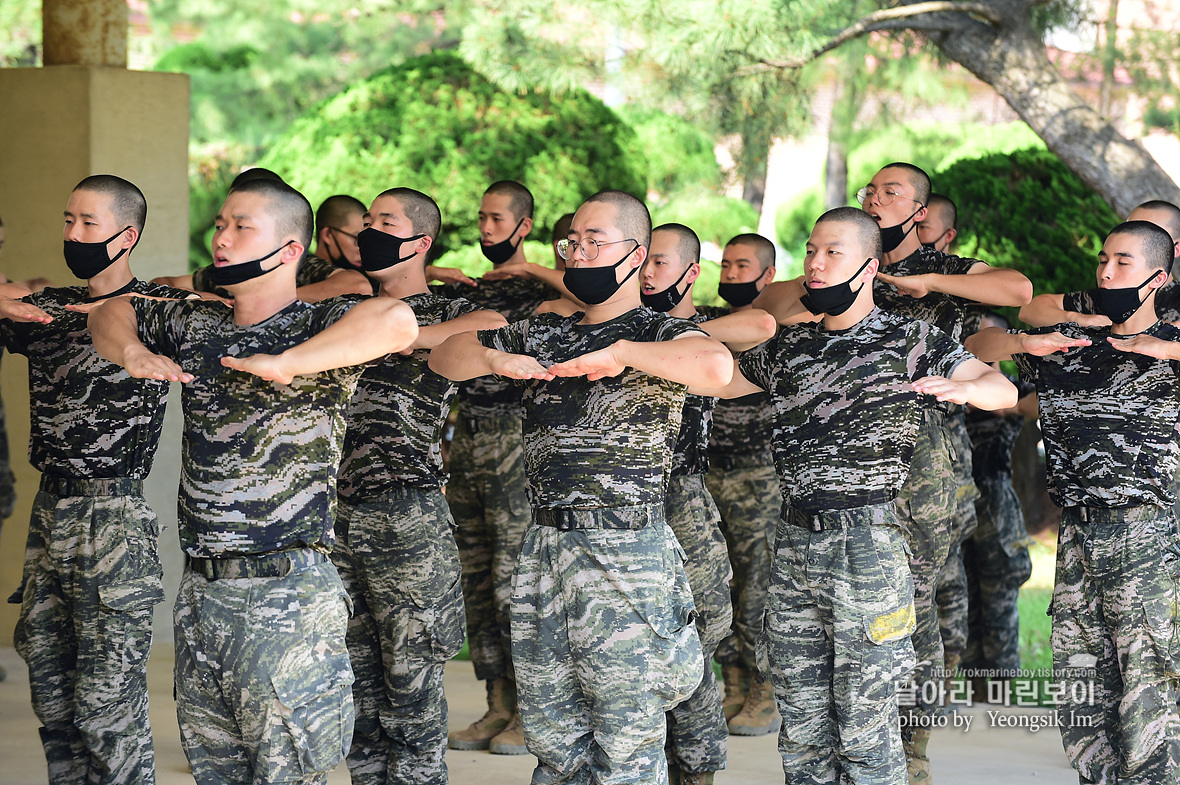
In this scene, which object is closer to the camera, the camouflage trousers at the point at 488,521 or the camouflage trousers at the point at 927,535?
the camouflage trousers at the point at 927,535

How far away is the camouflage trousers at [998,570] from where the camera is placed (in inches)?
262

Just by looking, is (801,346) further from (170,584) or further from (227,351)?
(170,584)

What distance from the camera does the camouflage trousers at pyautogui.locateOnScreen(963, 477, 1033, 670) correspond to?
262 inches

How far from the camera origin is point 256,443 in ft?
11.4

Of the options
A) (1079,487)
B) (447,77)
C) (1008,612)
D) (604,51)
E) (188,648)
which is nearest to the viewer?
(188,648)

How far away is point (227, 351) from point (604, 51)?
13.7 feet

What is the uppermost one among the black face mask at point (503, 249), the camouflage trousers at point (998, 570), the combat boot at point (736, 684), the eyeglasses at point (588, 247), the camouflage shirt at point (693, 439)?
the black face mask at point (503, 249)

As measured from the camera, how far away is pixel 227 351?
3.52m

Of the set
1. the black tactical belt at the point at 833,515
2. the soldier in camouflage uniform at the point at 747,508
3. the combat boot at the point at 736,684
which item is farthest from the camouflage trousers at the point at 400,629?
the combat boot at the point at 736,684

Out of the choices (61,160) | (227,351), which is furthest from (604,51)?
(227,351)

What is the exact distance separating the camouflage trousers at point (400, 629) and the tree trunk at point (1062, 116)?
13.0 ft

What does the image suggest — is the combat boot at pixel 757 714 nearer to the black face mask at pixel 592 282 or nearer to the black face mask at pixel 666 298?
the black face mask at pixel 666 298

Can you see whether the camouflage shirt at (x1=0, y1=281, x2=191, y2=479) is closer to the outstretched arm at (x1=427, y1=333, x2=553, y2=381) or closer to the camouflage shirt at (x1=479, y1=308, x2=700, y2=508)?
the outstretched arm at (x1=427, y1=333, x2=553, y2=381)

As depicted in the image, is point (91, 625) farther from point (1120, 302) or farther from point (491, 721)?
point (1120, 302)
